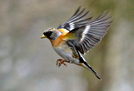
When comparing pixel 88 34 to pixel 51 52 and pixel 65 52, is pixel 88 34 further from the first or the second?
pixel 51 52

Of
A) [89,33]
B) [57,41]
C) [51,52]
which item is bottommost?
[89,33]

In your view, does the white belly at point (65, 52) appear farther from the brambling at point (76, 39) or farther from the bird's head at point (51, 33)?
the bird's head at point (51, 33)

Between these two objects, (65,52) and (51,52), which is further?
(51,52)

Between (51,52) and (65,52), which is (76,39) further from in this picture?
(51,52)

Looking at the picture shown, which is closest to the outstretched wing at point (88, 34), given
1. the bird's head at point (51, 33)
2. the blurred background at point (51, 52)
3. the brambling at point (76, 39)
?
the brambling at point (76, 39)

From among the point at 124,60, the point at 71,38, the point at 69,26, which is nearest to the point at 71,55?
the point at 71,38

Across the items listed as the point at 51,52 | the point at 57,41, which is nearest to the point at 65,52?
the point at 57,41

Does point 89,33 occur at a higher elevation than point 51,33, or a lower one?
lower

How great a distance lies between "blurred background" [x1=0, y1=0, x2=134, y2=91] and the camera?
6078mm

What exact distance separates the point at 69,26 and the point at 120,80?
366 cm

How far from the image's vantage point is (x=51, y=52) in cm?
675

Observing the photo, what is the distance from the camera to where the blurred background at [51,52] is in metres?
6.08

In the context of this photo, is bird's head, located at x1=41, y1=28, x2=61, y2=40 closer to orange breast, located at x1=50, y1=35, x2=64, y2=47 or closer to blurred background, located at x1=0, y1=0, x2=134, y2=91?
orange breast, located at x1=50, y1=35, x2=64, y2=47

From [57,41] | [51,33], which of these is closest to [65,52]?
[57,41]
